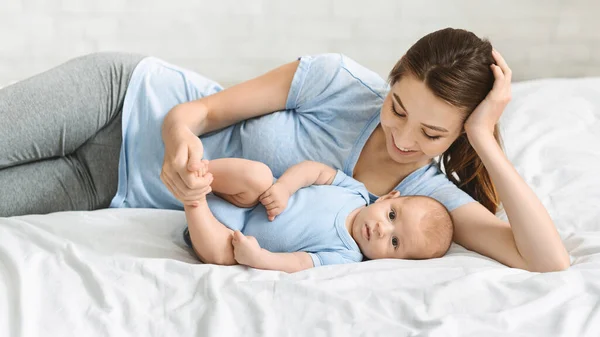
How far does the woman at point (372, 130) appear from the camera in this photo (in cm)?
136

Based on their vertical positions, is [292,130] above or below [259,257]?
above

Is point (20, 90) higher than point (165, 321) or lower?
higher

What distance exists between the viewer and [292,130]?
156 centimetres

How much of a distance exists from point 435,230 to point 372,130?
28 centimetres

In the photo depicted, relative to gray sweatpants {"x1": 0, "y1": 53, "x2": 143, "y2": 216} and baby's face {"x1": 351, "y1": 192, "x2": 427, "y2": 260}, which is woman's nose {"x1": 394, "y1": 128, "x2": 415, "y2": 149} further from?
gray sweatpants {"x1": 0, "y1": 53, "x2": 143, "y2": 216}

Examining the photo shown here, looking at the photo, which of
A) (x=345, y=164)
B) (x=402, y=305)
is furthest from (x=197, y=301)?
(x=345, y=164)

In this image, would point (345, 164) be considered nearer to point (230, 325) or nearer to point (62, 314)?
point (230, 325)

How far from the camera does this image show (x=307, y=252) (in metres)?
1.38

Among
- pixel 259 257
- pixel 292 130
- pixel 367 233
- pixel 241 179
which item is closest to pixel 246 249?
pixel 259 257

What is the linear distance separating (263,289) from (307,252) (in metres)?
0.19

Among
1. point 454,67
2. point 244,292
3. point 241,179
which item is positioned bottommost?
point 244,292

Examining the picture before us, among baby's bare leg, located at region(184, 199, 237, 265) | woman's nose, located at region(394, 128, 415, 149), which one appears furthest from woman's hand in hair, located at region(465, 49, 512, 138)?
baby's bare leg, located at region(184, 199, 237, 265)

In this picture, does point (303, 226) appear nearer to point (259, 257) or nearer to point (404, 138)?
point (259, 257)

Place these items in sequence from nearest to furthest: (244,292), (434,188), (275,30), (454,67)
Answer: (244,292), (454,67), (434,188), (275,30)
